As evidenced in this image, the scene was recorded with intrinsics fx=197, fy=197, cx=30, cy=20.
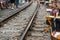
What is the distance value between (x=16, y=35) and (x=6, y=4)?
11437mm

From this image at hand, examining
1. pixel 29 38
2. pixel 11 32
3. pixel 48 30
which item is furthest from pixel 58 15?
pixel 11 32

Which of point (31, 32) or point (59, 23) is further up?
point (59, 23)

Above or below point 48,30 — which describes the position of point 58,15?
above

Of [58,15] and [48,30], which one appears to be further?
[48,30]

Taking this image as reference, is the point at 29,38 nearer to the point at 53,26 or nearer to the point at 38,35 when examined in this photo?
the point at 38,35

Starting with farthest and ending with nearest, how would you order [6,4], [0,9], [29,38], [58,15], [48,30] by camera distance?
[6,4], [0,9], [48,30], [58,15], [29,38]

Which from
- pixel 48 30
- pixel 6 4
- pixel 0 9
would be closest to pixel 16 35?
pixel 48 30

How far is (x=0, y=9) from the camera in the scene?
17.6 m

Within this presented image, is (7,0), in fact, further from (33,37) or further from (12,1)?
(33,37)

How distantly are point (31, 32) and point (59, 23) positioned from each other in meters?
1.37

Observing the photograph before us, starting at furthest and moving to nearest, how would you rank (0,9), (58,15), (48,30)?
(0,9) → (48,30) → (58,15)

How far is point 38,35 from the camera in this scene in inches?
334

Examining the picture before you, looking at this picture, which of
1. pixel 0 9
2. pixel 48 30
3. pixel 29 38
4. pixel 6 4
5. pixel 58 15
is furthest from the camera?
pixel 6 4

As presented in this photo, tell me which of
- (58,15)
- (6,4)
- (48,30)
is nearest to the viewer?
(58,15)
